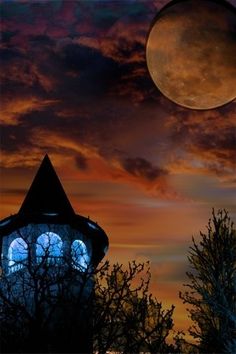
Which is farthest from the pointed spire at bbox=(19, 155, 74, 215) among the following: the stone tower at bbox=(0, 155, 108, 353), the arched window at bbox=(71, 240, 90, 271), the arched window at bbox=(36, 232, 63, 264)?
the arched window at bbox=(71, 240, 90, 271)

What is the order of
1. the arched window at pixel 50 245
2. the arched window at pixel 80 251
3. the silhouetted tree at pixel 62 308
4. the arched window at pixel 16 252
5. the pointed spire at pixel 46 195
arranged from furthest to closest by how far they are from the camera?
1. the pointed spire at pixel 46 195
2. the arched window at pixel 80 251
3. the arched window at pixel 16 252
4. the arched window at pixel 50 245
5. the silhouetted tree at pixel 62 308

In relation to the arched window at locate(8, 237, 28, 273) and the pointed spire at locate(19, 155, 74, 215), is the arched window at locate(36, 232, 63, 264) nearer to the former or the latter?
the arched window at locate(8, 237, 28, 273)

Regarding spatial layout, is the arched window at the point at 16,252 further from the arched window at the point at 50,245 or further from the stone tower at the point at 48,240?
the arched window at the point at 50,245

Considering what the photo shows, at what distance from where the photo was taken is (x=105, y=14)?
18.8 m

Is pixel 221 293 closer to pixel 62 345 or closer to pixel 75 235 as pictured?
pixel 62 345

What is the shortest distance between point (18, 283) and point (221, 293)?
39.1ft

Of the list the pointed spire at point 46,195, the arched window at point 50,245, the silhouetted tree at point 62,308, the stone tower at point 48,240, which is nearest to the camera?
the silhouetted tree at point 62,308

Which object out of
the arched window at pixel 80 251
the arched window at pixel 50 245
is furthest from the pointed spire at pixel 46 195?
the arched window at pixel 80 251

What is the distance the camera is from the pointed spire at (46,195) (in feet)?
94.0

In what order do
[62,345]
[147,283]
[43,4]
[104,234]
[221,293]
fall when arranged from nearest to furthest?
1. [221,293]
2. [43,4]
3. [62,345]
4. [147,283]
5. [104,234]

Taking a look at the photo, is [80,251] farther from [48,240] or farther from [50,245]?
[50,245]

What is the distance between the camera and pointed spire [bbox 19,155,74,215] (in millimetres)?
28664

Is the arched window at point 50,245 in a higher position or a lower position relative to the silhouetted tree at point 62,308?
higher

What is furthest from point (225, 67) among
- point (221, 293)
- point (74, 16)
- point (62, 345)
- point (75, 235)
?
point (75, 235)
